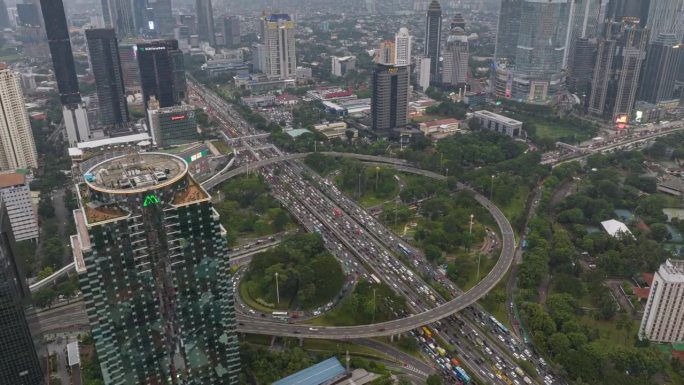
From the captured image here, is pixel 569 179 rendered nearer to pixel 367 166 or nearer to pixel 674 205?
pixel 674 205

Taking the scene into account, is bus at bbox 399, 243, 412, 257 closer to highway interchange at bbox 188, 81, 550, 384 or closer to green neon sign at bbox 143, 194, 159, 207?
highway interchange at bbox 188, 81, 550, 384

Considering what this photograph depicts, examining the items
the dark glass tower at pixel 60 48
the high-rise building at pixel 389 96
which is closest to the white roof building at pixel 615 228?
the high-rise building at pixel 389 96

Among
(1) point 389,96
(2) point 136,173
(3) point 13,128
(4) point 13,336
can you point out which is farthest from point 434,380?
(3) point 13,128

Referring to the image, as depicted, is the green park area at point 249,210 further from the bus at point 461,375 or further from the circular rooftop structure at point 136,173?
the bus at point 461,375

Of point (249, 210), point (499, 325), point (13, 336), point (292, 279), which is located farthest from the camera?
point (249, 210)

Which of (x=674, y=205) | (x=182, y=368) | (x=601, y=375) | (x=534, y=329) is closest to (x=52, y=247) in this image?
(x=182, y=368)

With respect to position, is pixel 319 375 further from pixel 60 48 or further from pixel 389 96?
pixel 60 48
